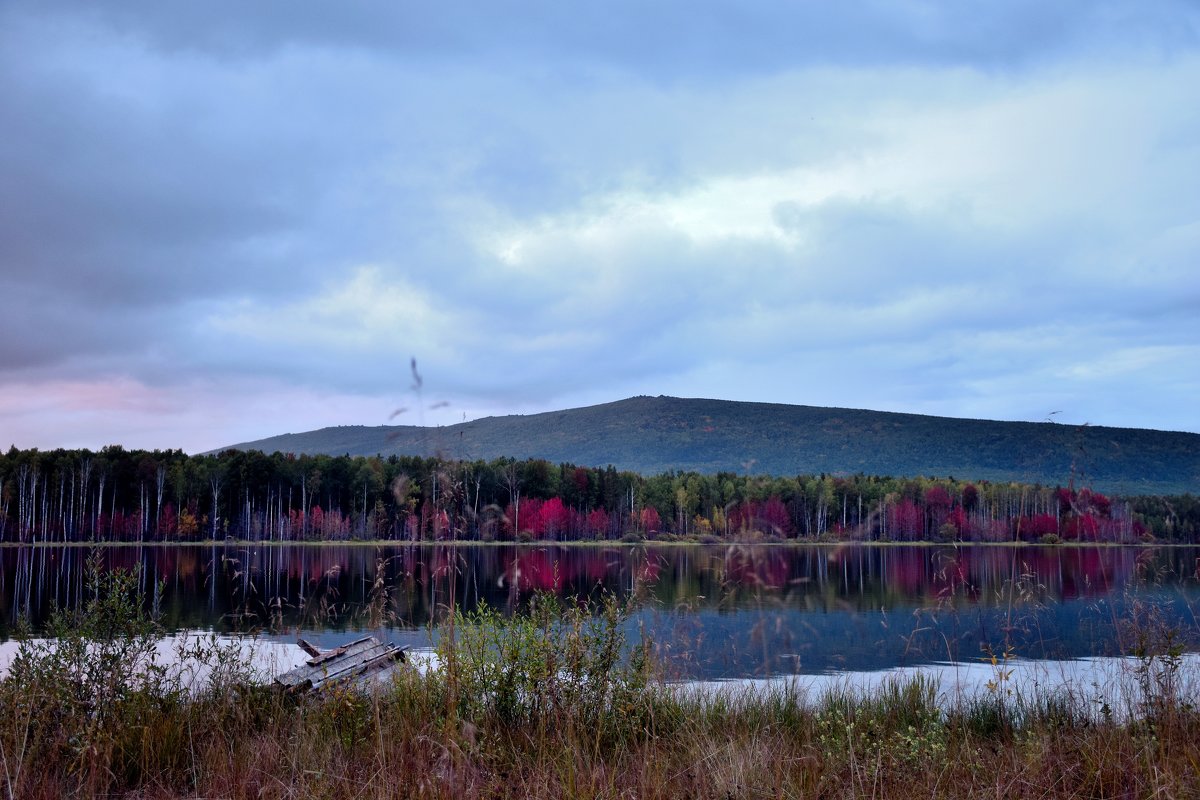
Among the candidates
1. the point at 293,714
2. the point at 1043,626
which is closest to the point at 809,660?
the point at 1043,626

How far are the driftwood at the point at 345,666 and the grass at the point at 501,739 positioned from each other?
11.0 inches

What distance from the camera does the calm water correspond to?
31.5 feet

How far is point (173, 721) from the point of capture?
7.25 metres

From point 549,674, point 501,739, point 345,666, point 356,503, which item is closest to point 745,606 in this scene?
point 345,666

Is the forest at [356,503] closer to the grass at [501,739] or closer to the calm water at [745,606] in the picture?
the calm water at [745,606]

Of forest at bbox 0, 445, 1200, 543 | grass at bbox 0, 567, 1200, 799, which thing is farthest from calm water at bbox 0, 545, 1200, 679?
forest at bbox 0, 445, 1200, 543

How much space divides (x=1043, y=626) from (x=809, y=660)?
11.6 meters

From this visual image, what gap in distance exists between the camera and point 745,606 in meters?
32.6

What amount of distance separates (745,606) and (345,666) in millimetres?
24359

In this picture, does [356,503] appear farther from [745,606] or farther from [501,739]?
[501,739]

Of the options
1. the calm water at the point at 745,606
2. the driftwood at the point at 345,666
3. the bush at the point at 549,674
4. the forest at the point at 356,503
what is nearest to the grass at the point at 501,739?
the bush at the point at 549,674

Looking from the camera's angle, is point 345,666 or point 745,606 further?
point 745,606

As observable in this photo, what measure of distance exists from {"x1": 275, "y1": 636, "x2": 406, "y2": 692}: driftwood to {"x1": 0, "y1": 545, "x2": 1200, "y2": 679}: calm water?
54cm

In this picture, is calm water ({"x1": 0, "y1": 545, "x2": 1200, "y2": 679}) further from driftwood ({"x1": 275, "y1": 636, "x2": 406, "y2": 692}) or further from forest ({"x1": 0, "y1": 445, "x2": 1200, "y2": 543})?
forest ({"x1": 0, "y1": 445, "x2": 1200, "y2": 543})
